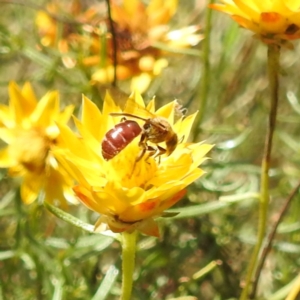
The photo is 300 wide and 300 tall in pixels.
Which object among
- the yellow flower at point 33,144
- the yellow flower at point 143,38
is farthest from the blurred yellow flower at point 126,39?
the yellow flower at point 33,144

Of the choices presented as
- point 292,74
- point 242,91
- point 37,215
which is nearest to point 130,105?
point 37,215

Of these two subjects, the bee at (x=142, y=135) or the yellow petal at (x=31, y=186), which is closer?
the bee at (x=142, y=135)

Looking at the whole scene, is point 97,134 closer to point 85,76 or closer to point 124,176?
point 124,176

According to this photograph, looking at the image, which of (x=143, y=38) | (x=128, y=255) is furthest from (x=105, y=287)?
(x=143, y=38)

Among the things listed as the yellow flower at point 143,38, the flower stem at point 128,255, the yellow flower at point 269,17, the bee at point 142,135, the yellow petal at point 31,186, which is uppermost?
the yellow flower at point 269,17

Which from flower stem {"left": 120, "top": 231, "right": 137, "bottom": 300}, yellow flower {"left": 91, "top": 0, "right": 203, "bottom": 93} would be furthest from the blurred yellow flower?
flower stem {"left": 120, "top": 231, "right": 137, "bottom": 300}

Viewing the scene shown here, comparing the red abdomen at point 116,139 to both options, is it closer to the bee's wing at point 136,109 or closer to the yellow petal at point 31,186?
the bee's wing at point 136,109
